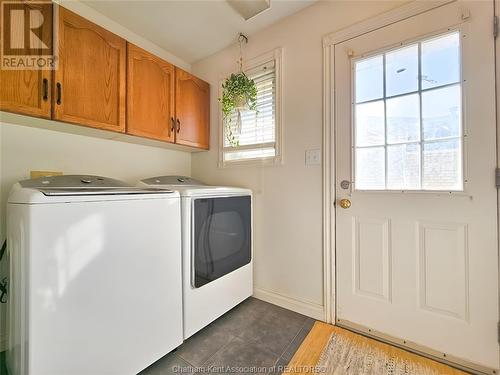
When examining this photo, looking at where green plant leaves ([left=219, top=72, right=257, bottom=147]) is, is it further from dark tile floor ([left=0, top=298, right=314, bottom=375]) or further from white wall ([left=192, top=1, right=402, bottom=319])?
dark tile floor ([left=0, top=298, right=314, bottom=375])

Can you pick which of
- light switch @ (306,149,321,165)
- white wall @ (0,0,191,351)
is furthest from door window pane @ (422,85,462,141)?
white wall @ (0,0,191,351)

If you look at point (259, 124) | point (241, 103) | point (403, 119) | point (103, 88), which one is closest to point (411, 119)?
point (403, 119)

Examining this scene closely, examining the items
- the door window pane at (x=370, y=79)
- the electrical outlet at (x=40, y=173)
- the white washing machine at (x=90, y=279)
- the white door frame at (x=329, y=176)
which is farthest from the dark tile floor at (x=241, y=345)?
the door window pane at (x=370, y=79)

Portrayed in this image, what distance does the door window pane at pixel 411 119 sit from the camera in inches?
46.9

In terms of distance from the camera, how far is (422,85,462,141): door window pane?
1.18 meters

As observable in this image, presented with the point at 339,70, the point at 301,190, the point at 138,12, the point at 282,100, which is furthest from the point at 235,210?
the point at 138,12

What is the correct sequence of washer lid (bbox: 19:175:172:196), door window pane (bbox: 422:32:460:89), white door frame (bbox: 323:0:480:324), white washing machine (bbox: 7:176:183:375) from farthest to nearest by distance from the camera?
white door frame (bbox: 323:0:480:324)
door window pane (bbox: 422:32:460:89)
washer lid (bbox: 19:175:172:196)
white washing machine (bbox: 7:176:183:375)

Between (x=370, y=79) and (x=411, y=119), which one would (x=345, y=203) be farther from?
(x=370, y=79)

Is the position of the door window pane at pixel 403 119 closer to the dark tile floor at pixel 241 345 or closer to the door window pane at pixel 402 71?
the door window pane at pixel 402 71

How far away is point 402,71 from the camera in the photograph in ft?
4.39

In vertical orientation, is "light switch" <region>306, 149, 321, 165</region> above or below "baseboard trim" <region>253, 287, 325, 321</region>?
above

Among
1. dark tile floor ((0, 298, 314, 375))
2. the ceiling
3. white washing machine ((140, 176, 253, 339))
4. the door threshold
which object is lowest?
dark tile floor ((0, 298, 314, 375))

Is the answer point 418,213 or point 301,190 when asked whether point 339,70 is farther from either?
point 418,213

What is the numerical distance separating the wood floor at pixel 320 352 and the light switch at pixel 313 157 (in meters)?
1.17
